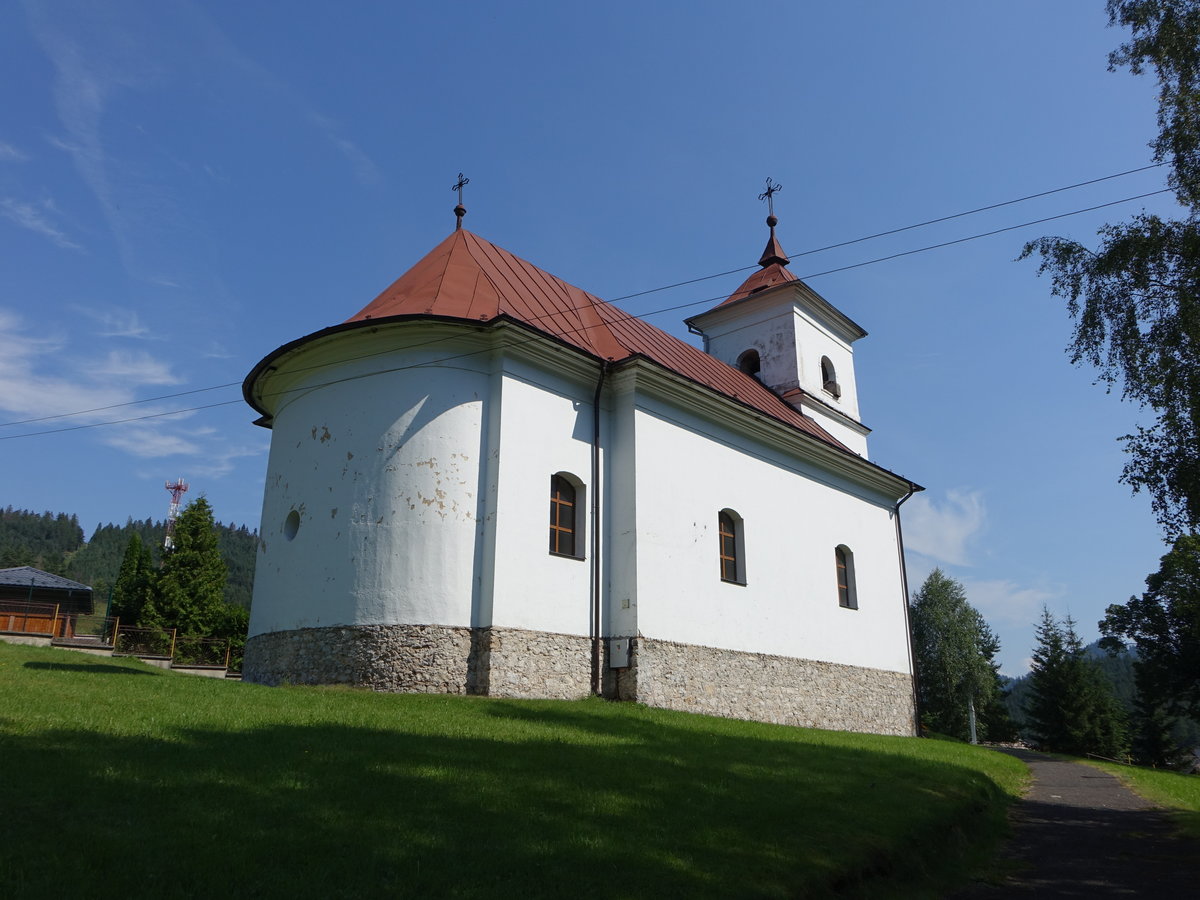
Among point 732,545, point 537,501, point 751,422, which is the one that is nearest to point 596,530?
point 537,501

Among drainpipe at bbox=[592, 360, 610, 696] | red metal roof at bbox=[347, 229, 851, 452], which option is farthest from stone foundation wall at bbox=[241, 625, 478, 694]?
red metal roof at bbox=[347, 229, 851, 452]

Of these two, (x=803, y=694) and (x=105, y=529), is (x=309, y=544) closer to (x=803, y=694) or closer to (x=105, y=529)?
(x=803, y=694)

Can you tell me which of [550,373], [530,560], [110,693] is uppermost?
[550,373]

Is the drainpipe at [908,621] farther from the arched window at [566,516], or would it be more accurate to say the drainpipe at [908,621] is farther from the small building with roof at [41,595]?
the small building with roof at [41,595]

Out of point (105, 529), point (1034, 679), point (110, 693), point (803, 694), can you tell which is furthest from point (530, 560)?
point (105, 529)

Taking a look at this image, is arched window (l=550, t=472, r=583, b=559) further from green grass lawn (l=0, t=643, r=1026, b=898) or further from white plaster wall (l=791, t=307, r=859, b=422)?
white plaster wall (l=791, t=307, r=859, b=422)

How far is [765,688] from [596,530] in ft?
17.3

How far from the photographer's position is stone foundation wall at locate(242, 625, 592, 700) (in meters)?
13.7

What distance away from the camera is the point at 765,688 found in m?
18.2

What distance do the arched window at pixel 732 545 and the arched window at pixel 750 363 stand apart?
9501 millimetres

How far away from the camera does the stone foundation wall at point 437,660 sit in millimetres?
13734

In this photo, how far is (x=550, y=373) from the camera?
16156mm

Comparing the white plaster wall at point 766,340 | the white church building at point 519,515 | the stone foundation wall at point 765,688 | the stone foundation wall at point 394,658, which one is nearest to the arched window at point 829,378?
the white plaster wall at point 766,340

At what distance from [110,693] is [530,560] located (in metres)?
6.53
